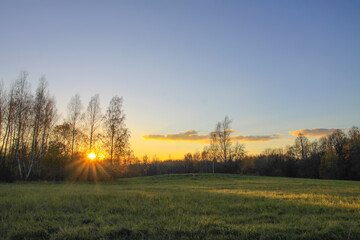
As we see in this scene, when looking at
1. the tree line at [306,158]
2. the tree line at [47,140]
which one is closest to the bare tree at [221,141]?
the tree line at [306,158]

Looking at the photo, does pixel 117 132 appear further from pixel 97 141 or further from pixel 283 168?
pixel 283 168

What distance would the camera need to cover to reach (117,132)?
96.9 ft

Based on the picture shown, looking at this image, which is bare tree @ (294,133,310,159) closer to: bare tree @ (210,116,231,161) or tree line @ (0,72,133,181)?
bare tree @ (210,116,231,161)

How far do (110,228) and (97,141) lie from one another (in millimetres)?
26643

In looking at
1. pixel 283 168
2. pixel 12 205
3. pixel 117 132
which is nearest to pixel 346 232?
pixel 12 205

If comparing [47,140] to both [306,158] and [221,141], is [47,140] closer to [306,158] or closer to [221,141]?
[221,141]

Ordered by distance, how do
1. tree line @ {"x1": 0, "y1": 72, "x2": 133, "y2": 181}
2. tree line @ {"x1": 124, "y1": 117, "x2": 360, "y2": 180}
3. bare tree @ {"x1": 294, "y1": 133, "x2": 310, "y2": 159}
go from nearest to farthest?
tree line @ {"x1": 0, "y1": 72, "x2": 133, "y2": 181}
tree line @ {"x1": 124, "y1": 117, "x2": 360, "y2": 180}
bare tree @ {"x1": 294, "y1": 133, "x2": 310, "y2": 159}

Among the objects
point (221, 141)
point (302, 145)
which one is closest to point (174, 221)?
point (221, 141)

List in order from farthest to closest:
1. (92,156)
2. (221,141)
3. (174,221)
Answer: (221,141) → (92,156) → (174,221)

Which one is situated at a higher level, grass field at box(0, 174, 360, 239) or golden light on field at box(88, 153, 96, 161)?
golden light on field at box(88, 153, 96, 161)

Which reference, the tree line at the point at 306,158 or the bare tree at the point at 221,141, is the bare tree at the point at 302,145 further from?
the bare tree at the point at 221,141

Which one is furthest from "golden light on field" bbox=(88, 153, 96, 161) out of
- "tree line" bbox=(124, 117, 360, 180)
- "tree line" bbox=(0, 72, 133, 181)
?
"tree line" bbox=(124, 117, 360, 180)

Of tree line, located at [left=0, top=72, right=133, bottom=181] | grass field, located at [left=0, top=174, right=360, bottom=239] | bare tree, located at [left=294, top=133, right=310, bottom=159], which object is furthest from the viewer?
bare tree, located at [left=294, top=133, right=310, bottom=159]

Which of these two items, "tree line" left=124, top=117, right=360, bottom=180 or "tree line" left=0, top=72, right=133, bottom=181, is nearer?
"tree line" left=0, top=72, right=133, bottom=181
